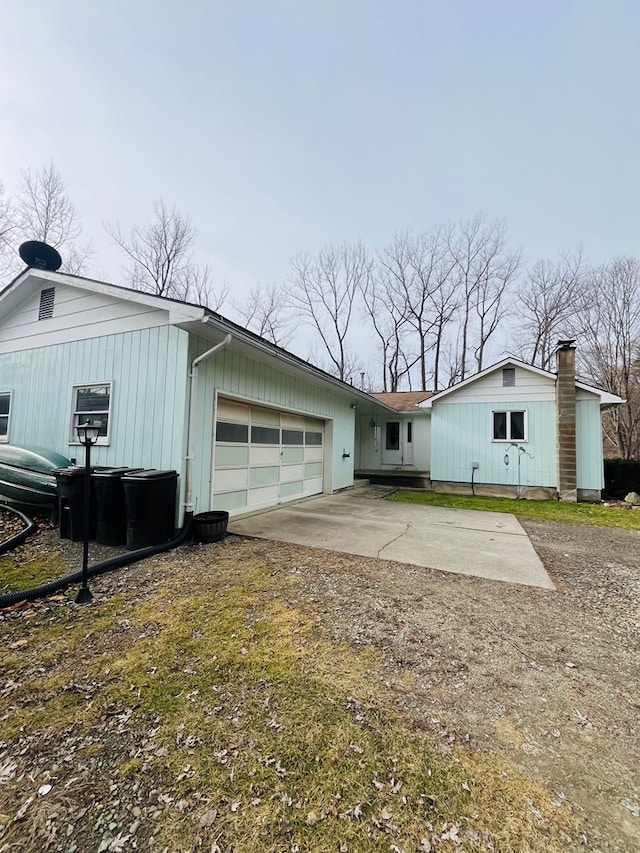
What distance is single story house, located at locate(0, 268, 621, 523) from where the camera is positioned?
5312mm

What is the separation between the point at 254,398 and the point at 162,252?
1553 cm

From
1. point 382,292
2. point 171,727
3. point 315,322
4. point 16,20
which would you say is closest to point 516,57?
point 16,20

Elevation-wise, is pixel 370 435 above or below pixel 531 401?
below

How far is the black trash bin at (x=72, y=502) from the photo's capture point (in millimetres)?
4734

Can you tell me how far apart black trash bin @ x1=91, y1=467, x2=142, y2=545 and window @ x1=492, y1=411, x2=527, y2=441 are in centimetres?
1017

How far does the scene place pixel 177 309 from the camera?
488 cm

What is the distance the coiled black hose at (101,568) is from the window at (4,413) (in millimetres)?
5148

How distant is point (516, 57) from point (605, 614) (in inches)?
438

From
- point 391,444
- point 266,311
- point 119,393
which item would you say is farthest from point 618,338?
point 119,393

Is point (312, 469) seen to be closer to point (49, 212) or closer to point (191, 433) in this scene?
point (191, 433)

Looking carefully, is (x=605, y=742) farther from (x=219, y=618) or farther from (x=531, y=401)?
(x=531, y=401)

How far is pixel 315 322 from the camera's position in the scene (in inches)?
909

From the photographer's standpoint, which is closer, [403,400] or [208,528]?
[208,528]

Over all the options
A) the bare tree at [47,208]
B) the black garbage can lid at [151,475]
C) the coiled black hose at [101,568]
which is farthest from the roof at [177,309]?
the bare tree at [47,208]
